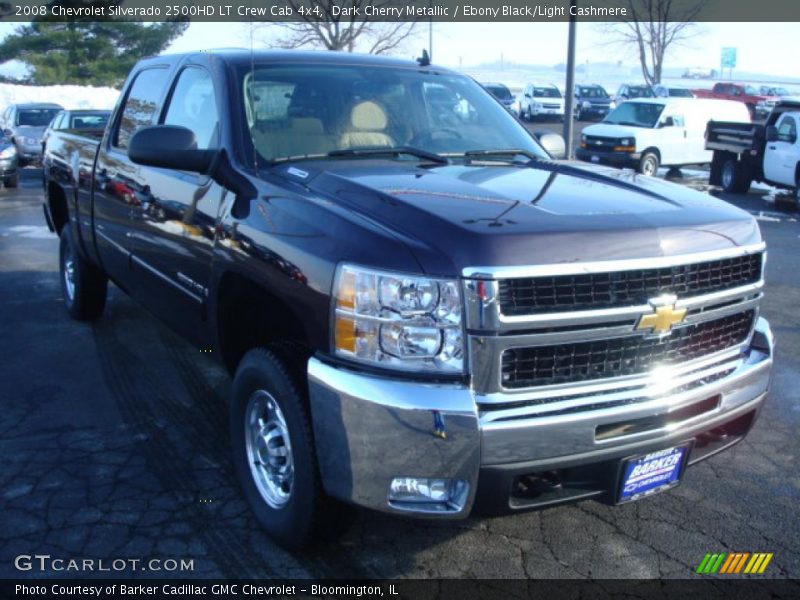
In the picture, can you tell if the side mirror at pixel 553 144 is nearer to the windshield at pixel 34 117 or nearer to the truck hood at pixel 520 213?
the truck hood at pixel 520 213

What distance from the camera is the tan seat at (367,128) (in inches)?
161

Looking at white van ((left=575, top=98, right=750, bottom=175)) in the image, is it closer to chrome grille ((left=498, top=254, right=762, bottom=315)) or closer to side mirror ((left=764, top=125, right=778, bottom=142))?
side mirror ((left=764, top=125, right=778, bottom=142))

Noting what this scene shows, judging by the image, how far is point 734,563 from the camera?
11.2ft

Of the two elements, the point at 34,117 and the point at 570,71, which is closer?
the point at 570,71

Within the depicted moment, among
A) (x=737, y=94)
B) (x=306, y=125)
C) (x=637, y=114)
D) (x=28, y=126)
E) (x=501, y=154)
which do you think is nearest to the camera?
(x=306, y=125)

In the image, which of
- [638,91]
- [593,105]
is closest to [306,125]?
[593,105]

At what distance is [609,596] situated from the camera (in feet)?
10.4

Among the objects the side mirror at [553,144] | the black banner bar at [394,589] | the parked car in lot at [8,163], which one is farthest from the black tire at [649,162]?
the black banner bar at [394,589]

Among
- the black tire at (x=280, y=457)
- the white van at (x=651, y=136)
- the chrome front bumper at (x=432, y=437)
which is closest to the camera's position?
the chrome front bumper at (x=432, y=437)

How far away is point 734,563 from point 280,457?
192 cm

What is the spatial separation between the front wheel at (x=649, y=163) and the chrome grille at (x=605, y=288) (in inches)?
635

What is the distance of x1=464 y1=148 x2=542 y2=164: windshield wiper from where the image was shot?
169 inches

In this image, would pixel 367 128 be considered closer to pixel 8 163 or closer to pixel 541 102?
pixel 8 163

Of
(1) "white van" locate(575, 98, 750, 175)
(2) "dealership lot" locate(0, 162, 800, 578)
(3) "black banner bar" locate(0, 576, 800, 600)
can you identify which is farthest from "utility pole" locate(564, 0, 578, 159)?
(3) "black banner bar" locate(0, 576, 800, 600)
